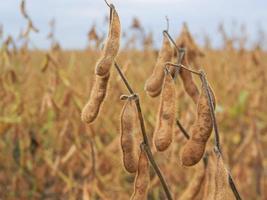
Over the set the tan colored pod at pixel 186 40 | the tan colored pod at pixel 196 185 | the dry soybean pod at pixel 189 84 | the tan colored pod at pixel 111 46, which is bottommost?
the tan colored pod at pixel 196 185

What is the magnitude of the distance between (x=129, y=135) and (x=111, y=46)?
14 centimetres

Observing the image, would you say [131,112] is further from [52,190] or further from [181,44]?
[52,190]

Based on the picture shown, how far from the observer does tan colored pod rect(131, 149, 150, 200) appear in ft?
2.69

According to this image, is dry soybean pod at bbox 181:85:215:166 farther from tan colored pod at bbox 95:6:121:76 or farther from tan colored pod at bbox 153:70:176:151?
tan colored pod at bbox 95:6:121:76

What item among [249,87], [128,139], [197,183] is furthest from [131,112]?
[249,87]

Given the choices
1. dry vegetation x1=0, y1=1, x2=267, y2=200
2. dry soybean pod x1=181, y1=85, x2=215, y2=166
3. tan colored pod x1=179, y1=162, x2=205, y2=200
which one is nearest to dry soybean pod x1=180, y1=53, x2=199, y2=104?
dry vegetation x1=0, y1=1, x2=267, y2=200

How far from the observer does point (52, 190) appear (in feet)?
9.33

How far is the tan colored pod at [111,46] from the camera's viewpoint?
2.72 ft

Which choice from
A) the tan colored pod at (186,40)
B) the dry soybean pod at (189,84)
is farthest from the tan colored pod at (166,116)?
the tan colored pod at (186,40)

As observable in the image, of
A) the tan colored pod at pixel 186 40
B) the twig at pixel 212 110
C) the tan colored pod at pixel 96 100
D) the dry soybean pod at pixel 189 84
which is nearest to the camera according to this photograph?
the twig at pixel 212 110

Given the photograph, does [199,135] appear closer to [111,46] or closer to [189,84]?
[111,46]

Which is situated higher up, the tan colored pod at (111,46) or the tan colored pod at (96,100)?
the tan colored pod at (111,46)

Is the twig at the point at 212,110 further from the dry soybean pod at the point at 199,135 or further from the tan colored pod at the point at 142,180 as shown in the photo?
the tan colored pod at the point at 142,180

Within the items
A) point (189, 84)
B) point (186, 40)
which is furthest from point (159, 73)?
point (186, 40)
